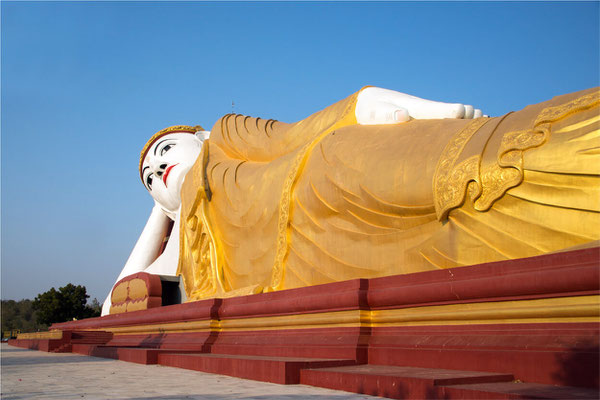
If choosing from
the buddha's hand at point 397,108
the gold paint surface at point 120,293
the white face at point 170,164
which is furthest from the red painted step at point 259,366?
the white face at point 170,164

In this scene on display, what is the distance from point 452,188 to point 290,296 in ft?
7.07

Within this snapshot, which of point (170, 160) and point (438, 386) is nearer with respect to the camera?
point (438, 386)

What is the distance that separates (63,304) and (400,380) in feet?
84.2

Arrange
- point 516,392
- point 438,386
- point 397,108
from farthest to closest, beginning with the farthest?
point 397,108, point 438,386, point 516,392

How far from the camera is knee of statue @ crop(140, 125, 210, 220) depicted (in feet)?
37.4

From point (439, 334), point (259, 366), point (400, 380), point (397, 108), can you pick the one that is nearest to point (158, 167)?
point (397, 108)

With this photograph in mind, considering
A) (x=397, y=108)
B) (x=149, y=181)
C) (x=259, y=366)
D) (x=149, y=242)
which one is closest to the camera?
(x=259, y=366)

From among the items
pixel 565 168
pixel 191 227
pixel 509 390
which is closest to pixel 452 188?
pixel 565 168

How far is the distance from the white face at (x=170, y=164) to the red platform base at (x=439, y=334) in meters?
5.06

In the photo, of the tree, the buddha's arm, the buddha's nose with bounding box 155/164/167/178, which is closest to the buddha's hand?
the buddha's nose with bounding box 155/164/167/178

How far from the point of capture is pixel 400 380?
355 cm

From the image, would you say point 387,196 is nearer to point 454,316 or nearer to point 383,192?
point 383,192

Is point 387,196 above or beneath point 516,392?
above

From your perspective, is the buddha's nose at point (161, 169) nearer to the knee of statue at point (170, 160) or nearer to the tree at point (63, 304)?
the knee of statue at point (170, 160)
